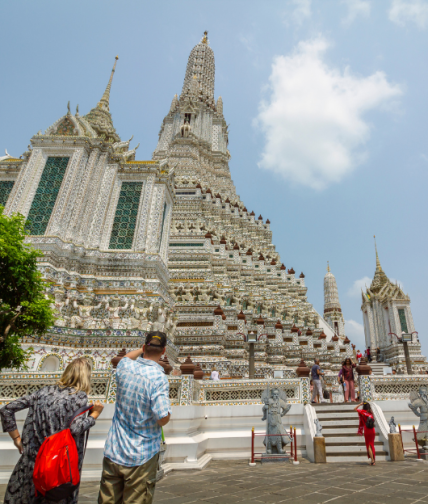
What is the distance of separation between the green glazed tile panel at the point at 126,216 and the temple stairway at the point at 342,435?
31.6 feet

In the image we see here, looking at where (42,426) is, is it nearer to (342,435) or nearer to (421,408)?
(342,435)

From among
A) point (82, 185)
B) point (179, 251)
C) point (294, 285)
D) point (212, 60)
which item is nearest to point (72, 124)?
point (82, 185)

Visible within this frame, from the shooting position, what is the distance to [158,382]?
2631 millimetres

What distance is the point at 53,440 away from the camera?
2.43 m

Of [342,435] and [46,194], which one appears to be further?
[46,194]

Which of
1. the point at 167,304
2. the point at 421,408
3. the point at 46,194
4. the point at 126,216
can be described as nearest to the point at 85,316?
the point at 167,304

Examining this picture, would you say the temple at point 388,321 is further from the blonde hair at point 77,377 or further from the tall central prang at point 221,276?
the blonde hair at point 77,377

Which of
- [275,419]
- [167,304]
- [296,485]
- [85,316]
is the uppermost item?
[167,304]

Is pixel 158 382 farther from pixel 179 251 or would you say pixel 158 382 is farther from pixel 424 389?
pixel 179 251

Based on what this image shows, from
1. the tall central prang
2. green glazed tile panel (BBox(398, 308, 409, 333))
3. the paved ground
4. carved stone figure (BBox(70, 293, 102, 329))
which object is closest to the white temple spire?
green glazed tile panel (BBox(398, 308, 409, 333))

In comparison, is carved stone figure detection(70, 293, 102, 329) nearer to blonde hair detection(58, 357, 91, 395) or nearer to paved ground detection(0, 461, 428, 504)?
paved ground detection(0, 461, 428, 504)

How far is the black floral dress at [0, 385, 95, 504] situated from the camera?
8.73ft

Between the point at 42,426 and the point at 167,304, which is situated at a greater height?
the point at 167,304

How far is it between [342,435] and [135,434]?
21.8 feet
